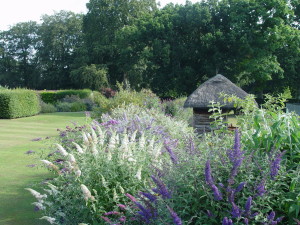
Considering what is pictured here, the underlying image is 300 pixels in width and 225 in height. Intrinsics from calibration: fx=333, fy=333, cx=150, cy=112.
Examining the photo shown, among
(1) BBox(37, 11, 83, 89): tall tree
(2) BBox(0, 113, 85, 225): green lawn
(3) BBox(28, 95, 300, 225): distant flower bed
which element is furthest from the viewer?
(1) BBox(37, 11, 83, 89): tall tree

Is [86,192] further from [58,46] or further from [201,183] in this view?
[58,46]

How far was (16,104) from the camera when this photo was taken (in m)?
20.5

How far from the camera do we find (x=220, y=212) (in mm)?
2400

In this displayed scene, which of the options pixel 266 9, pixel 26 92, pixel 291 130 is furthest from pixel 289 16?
pixel 291 130

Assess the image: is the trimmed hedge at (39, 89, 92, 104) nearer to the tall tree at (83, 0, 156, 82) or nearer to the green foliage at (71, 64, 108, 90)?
the green foliage at (71, 64, 108, 90)

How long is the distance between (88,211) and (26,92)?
20.1 m

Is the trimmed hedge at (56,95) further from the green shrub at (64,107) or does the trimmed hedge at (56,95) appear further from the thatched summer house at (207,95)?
the thatched summer house at (207,95)

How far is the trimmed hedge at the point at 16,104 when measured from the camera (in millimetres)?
20016

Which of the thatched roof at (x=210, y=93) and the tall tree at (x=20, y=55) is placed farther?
the tall tree at (x=20, y=55)

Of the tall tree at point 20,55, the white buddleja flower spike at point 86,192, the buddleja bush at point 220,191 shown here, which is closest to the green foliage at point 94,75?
the tall tree at point 20,55

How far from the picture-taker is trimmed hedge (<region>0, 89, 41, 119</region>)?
788 inches

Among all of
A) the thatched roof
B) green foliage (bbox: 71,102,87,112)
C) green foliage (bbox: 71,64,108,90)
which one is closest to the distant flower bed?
the thatched roof

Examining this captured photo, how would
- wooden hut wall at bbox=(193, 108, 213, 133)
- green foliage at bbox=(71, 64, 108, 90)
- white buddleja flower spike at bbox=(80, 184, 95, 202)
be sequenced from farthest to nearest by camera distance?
green foliage at bbox=(71, 64, 108, 90)
wooden hut wall at bbox=(193, 108, 213, 133)
white buddleja flower spike at bbox=(80, 184, 95, 202)

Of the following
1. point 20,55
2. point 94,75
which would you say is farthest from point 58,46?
point 94,75
